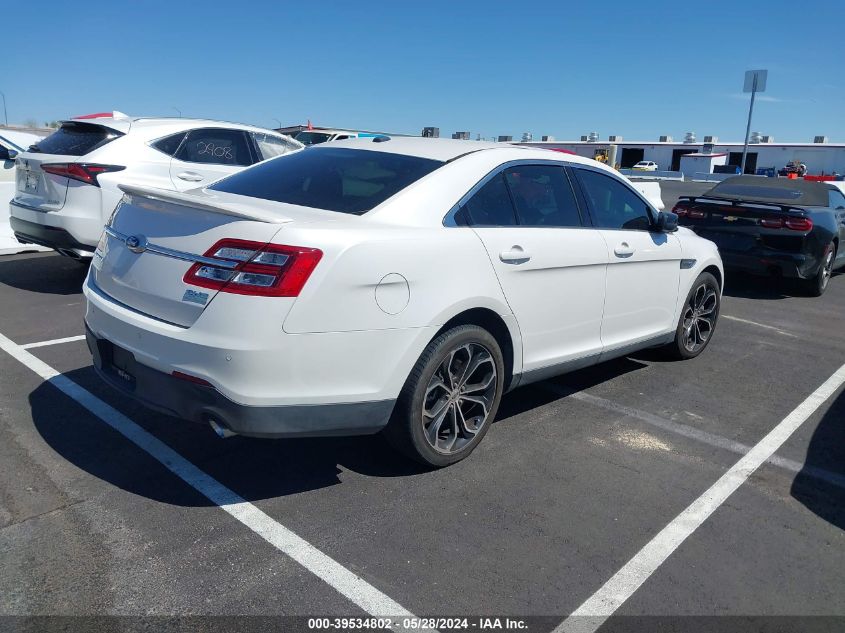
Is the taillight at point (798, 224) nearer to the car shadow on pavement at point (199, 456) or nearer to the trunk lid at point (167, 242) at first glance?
the car shadow on pavement at point (199, 456)

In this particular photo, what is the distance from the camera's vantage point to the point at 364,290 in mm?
3092

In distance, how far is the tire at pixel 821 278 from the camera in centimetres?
891

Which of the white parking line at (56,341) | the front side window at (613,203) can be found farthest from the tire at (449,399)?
the white parking line at (56,341)

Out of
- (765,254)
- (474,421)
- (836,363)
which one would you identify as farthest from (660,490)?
(765,254)

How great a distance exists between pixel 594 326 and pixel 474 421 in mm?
1171

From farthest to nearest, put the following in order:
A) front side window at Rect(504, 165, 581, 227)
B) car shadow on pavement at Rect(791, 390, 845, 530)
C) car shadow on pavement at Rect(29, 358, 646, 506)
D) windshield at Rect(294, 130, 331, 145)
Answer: windshield at Rect(294, 130, 331, 145) → front side window at Rect(504, 165, 581, 227) → car shadow on pavement at Rect(791, 390, 845, 530) → car shadow on pavement at Rect(29, 358, 646, 506)

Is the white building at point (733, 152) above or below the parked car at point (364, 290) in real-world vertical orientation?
above

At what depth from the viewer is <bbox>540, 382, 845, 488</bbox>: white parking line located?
392 centimetres

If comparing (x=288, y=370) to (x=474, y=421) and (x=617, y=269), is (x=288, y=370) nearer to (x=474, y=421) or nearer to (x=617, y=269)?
(x=474, y=421)

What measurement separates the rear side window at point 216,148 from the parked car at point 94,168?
11 mm

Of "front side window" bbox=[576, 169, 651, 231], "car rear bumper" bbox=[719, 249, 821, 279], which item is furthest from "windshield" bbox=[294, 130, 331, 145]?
"front side window" bbox=[576, 169, 651, 231]

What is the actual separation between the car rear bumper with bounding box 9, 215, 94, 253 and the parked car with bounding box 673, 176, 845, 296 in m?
7.08

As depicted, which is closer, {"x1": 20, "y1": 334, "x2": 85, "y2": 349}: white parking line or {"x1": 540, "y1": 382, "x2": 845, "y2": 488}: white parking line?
{"x1": 540, "y1": 382, "x2": 845, "y2": 488}: white parking line

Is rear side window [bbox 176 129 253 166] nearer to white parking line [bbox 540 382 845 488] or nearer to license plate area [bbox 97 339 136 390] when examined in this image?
license plate area [bbox 97 339 136 390]
